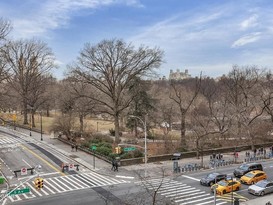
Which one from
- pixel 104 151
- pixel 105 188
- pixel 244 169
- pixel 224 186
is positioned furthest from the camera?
pixel 104 151

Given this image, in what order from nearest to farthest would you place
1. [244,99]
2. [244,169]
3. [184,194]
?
[184,194] < [244,169] < [244,99]

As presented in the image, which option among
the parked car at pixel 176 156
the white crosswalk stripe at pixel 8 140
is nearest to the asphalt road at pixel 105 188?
the parked car at pixel 176 156

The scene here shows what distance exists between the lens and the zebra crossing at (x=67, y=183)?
31.4 meters

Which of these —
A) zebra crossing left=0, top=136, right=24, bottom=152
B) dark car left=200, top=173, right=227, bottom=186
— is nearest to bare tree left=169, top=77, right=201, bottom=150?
dark car left=200, top=173, right=227, bottom=186

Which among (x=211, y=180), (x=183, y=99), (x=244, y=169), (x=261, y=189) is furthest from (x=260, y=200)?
(x=183, y=99)

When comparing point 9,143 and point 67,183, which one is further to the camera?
point 9,143

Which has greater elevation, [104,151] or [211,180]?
[104,151]

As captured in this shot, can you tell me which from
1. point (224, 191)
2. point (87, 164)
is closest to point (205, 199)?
point (224, 191)

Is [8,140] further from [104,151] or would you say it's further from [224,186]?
[224,186]

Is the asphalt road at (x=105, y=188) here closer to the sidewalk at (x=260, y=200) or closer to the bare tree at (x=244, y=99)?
the sidewalk at (x=260, y=200)

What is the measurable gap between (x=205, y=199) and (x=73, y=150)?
2911 centimetres

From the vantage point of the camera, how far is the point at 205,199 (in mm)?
29828

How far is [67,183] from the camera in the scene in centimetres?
3556

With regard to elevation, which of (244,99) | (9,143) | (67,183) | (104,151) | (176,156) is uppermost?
(244,99)
